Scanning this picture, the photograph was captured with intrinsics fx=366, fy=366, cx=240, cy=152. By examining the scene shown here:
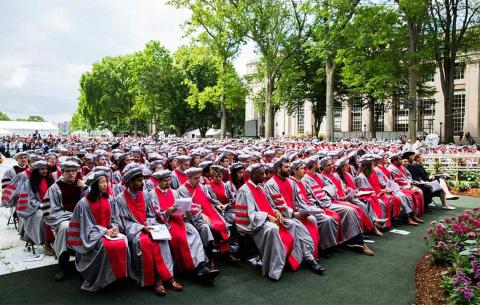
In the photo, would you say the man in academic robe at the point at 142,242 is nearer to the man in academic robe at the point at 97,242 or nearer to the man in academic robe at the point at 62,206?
the man in academic robe at the point at 97,242

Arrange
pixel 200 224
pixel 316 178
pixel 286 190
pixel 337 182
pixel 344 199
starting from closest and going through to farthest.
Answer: pixel 200 224 < pixel 286 190 < pixel 316 178 < pixel 344 199 < pixel 337 182

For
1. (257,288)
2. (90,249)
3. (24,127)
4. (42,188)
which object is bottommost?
(257,288)

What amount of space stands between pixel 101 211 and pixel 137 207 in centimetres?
50

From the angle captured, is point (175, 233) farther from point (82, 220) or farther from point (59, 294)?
point (59, 294)

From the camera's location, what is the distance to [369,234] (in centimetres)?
755

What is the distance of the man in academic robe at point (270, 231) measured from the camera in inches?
208

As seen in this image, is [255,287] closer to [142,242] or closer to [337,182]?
[142,242]

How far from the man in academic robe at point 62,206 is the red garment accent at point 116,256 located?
2.32ft

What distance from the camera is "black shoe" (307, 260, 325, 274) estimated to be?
17.7ft

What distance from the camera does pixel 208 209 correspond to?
6.07 meters

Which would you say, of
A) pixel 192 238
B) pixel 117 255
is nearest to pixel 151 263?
pixel 117 255

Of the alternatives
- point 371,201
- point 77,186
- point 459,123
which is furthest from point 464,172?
point 459,123

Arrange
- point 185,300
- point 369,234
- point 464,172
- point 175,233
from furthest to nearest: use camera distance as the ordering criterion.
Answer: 1. point 464,172
2. point 369,234
3. point 175,233
4. point 185,300

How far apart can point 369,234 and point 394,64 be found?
61.9ft
